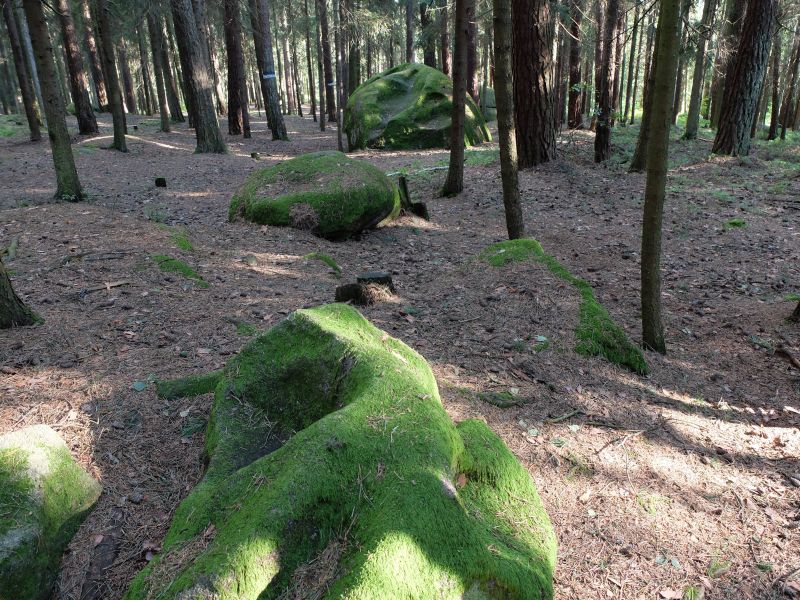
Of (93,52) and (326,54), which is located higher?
(93,52)

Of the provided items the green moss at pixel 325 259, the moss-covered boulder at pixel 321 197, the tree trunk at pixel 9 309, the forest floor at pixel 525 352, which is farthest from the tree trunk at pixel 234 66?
the tree trunk at pixel 9 309

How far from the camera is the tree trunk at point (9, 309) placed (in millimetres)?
4457

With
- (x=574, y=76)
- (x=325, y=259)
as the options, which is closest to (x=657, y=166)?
(x=325, y=259)

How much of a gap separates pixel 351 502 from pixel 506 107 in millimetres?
5870

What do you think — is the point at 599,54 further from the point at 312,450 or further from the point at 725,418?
the point at 312,450

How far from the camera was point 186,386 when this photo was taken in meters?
3.99

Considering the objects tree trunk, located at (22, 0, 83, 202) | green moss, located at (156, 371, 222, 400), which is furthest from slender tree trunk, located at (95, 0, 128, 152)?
green moss, located at (156, 371, 222, 400)

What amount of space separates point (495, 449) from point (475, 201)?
8.52 meters

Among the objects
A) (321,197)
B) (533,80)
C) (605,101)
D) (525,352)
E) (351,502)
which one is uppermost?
(533,80)

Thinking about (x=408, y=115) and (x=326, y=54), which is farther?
(x=326, y=54)

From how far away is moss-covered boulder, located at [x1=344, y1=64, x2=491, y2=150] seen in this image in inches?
685

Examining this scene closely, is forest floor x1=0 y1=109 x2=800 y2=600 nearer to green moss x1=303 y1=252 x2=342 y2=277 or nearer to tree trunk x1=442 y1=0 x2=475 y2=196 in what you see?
green moss x1=303 y1=252 x2=342 y2=277

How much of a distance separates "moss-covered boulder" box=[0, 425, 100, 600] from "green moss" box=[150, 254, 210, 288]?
133 inches

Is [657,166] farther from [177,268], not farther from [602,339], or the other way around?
[177,268]
